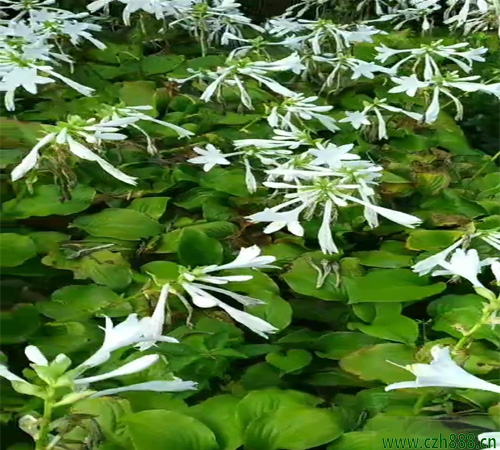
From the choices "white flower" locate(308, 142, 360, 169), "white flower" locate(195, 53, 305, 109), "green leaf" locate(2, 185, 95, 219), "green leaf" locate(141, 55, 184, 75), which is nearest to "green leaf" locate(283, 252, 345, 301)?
"white flower" locate(308, 142, 360, 169)

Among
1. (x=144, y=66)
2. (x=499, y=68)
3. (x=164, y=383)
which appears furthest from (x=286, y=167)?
(x=499, y=68)

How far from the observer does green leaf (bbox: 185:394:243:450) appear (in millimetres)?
484

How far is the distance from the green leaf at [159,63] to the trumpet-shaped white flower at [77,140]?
16.7 inches

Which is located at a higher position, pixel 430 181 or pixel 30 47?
pixel 30 47

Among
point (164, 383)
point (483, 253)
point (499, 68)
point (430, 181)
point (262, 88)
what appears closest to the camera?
point (164, 383)

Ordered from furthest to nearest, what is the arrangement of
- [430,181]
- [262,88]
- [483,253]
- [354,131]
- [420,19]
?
[420,19]
[262,88]
[354,131]
[430,181]
[483,253]

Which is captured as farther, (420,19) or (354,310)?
(420,19)

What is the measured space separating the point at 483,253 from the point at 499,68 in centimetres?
67

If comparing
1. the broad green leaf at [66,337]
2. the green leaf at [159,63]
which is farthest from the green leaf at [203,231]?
the green leaf at [159,63]

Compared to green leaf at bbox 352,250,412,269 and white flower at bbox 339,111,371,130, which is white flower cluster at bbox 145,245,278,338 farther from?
white flower at bbox 339,111,371,130

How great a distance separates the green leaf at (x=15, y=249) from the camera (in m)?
0.64

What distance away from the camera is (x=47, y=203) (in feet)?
2.40

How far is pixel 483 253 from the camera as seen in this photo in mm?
718

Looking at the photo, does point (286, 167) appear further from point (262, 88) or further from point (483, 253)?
point (262, 88)
